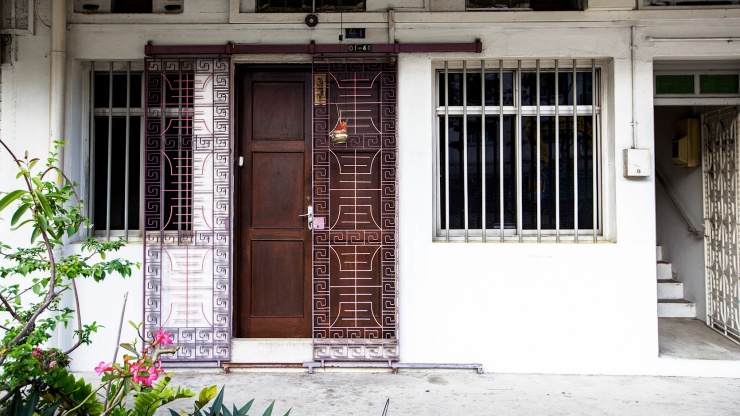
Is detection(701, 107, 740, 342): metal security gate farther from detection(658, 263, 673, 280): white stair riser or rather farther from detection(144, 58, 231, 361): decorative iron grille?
detection(144, 58, 231, 361): decorative iron grille

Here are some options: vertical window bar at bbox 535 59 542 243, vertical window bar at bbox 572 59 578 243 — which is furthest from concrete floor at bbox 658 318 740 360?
vertical window bar at bbox 535 59 542 243

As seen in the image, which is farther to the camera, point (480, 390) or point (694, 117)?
point (694, 117)

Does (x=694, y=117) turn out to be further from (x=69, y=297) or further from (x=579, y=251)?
(x=69, y=297)

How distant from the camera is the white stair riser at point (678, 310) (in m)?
6.76

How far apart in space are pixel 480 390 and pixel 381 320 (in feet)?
3.59

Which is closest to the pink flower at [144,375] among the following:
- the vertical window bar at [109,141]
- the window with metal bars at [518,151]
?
the vertical window bar at [109,141]

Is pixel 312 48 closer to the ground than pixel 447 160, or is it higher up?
higher up

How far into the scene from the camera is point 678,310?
6.78m

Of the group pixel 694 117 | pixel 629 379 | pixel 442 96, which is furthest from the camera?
pixel 694 117

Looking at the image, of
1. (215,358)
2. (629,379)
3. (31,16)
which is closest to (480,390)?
(629,379)

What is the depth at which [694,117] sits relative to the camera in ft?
21.8

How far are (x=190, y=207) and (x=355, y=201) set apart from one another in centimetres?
154

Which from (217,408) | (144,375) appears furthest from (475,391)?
(144,375)

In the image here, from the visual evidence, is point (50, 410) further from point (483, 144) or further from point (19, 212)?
point (483, 144)
